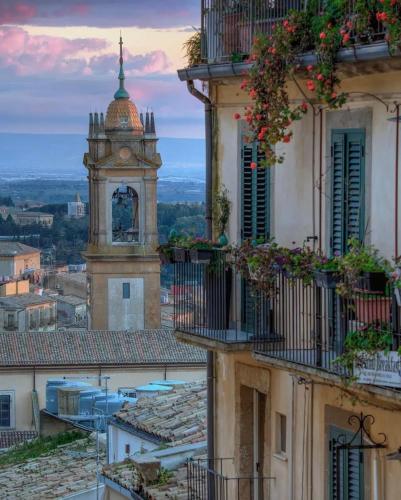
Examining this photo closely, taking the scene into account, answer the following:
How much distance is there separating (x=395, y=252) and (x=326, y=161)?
51.3 inches

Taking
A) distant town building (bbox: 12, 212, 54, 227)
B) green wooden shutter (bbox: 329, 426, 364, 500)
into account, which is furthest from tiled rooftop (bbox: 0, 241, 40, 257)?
green wooden shutter (bbox: 329, 426, 364, 500)

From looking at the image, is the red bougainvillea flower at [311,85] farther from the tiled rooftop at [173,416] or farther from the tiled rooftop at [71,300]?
the tiled rooftop at [71,300]

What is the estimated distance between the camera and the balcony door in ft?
48.3

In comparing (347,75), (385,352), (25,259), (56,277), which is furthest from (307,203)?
(25,259)

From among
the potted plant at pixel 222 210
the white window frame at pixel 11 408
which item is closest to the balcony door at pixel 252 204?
the potted plant at pixel 222 210

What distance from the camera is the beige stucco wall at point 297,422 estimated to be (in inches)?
510

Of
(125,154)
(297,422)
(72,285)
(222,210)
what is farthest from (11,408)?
(72,285)

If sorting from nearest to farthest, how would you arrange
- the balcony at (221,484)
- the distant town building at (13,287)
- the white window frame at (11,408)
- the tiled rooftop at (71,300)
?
1. the balcony at (221,484)
2. the white window frame at (11,408)
3. the tiled rooftop at (71,300)
4. the distant town building at (13,287)

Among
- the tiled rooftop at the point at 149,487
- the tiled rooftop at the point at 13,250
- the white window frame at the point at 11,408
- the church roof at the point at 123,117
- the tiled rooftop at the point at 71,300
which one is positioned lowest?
the white window frame at the point at 11,408

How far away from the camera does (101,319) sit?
78312 millimetres

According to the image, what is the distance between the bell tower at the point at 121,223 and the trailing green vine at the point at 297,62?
2393 inches

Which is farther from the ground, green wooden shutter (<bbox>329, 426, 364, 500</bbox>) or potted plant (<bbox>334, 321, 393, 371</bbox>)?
potted plant (<bbox>334, 321, 393, 371</bbox>)

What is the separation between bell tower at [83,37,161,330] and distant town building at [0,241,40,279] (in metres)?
69.8

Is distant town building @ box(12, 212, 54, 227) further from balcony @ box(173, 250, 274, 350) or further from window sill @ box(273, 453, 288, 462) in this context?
window sill @ box(273, 453, 288, 462)
